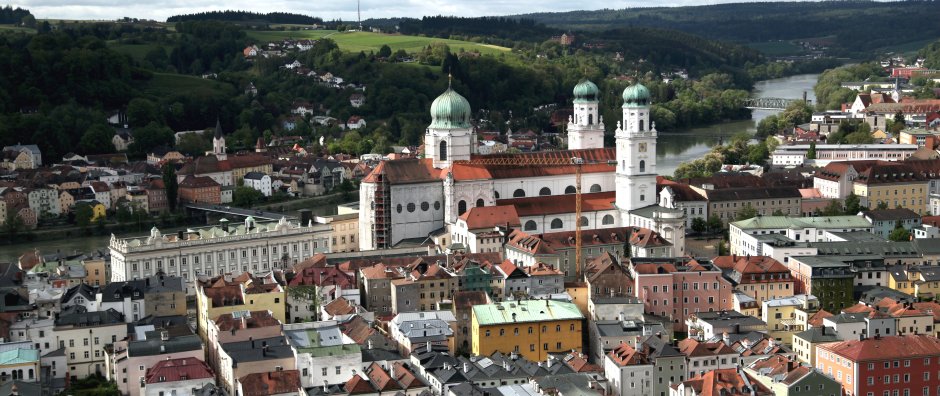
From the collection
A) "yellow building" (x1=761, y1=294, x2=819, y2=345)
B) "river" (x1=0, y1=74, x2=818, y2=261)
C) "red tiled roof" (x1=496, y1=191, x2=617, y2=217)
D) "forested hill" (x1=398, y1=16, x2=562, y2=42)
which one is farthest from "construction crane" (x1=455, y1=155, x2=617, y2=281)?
"forested hill" (x1=398, y1=16, x2=562, y2=42)

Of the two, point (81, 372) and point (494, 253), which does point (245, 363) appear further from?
point (494, 253)

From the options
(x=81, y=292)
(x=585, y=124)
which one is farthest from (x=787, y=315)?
(x=585, y=124)

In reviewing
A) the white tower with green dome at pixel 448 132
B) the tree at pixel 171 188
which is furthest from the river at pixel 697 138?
the tree at pixel 171 188

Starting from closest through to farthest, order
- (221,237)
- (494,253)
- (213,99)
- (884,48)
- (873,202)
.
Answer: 1. (494,253)
2. (221,237)
3. (873,202)
4. (213,99)
5. (884,48)

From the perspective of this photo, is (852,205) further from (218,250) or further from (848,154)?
(218,250)

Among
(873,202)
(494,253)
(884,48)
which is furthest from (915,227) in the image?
(884,48)
